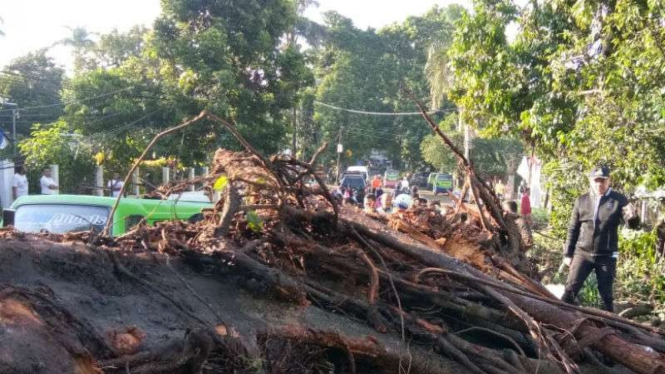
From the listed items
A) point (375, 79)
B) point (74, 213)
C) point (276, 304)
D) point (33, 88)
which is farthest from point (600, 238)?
point (375, 79)

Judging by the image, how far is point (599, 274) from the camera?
6.75 m

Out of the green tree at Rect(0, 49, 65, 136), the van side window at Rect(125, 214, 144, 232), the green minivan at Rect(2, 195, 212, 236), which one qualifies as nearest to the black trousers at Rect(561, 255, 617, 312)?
the green minivan at Rect(2, 195, 212, 236)

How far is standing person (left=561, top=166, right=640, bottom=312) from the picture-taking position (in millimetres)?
6641

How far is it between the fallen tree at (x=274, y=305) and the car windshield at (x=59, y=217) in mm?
2595

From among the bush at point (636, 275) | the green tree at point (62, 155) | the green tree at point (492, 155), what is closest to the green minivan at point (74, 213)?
the bush at point (636, 275)

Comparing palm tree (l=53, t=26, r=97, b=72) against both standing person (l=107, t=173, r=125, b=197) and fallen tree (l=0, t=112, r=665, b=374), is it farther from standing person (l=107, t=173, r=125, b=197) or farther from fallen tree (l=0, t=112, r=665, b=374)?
fallen tree (l=0, t=112, r=665, b=374)

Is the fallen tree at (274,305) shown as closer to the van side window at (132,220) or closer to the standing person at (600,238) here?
the standing person at (600,238)

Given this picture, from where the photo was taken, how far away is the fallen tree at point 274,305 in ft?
9.49

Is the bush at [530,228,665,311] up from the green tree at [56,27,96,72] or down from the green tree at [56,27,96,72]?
down

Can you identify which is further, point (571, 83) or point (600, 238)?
point (571, 83)

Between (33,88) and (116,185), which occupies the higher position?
(33,88)

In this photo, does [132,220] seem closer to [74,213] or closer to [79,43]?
[74,213]

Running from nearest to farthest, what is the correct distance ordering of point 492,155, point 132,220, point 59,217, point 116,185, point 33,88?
point 59,217, point 132,220, point 116,185, point 33,88, point 492,155

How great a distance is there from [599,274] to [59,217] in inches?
208
